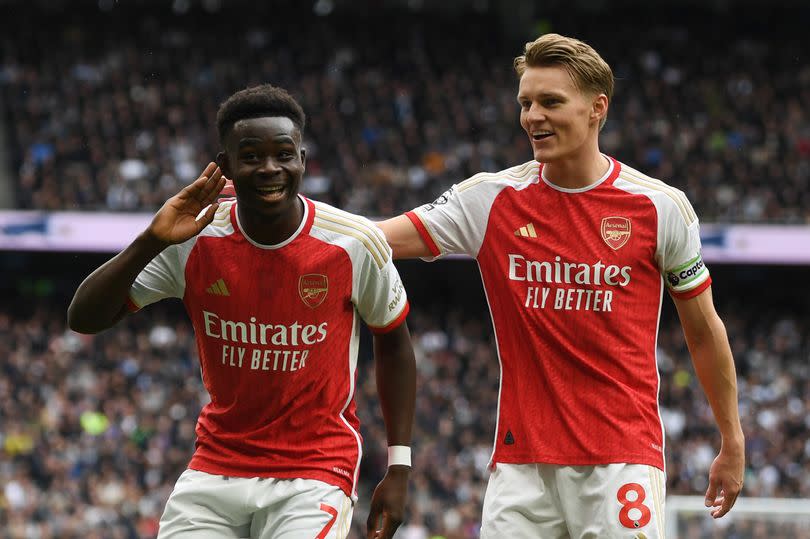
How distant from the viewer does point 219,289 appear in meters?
4.33

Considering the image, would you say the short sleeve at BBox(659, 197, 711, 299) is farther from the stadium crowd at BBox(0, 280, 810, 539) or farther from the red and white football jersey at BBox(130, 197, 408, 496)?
the stadium crowd at BBox(0, 280, 810, 539)

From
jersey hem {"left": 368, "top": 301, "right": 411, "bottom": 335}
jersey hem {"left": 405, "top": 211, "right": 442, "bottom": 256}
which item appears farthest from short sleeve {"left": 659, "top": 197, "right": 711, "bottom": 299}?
jersey hem {"left": 368, "top": 301, "right": 411, "bottom": 335}

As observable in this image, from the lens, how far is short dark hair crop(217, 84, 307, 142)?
423 cm

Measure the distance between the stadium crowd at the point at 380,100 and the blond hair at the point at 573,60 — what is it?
1633 cm

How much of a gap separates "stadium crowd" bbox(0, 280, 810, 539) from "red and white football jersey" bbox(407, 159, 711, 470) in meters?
11.2

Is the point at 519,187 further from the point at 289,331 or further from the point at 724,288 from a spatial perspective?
the point at 724,288

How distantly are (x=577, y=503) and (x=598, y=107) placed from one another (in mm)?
1341

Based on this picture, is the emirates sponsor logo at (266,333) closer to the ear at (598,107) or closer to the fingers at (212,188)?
the fingers at (212,188)

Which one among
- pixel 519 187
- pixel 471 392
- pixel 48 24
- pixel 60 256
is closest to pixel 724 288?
pixel 471 392

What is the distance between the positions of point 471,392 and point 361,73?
25.9ft

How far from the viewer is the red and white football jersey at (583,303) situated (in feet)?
14.5

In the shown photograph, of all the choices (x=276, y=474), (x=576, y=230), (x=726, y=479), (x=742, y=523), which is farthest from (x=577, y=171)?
(x=742, y=523)

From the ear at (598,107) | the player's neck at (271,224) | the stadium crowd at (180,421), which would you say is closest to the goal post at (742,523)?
the stadium crowd at (180,421)

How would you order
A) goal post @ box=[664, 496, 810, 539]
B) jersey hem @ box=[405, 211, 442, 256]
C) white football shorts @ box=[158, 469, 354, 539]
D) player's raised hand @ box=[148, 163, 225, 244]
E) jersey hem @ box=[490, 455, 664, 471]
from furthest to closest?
goal post @ box=[664, 496, 810, 539]
jersey hem @ box=[405, 211, 442, 256]
jersey hem @ box=[490, 455, 664, 471]
white football shorts @ box=[158, 469, 354, 539]
player's raised hand @ box=[148, 163, 225, 244]
